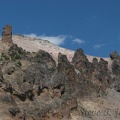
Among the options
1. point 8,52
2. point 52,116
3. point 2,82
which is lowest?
point 52,116

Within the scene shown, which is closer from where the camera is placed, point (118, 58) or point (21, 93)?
point (21, 93)

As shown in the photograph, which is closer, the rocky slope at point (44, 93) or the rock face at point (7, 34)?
the rocky slope at point (44, 93)

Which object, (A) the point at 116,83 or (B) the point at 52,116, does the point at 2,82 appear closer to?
(B) the point at 52,116

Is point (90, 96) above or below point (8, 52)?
below

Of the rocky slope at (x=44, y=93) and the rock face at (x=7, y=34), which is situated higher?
the rock face at (x=7, y=34)

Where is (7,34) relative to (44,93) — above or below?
above

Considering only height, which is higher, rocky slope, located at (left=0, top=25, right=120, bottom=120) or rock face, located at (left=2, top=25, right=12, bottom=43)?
rock face, located at (left=2, top=25, right=12, bottom=43)

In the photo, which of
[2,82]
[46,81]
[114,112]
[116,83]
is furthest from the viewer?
[116,83]

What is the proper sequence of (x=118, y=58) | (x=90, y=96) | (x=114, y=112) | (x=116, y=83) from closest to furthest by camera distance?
(x=114, y=112) < (x=90, y=96) < (x=116, y=83) < (x=118, y=58)

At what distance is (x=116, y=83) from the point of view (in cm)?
7269

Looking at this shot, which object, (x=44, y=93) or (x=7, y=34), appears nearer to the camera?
(x=44, y=93)

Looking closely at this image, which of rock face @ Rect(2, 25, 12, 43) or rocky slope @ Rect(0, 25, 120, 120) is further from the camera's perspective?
rock face @ Rect(2, 25, 12, 43)

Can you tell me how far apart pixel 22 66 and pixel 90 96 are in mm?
14168

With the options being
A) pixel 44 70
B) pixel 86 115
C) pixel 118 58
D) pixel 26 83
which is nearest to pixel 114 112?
pixel 86 115
